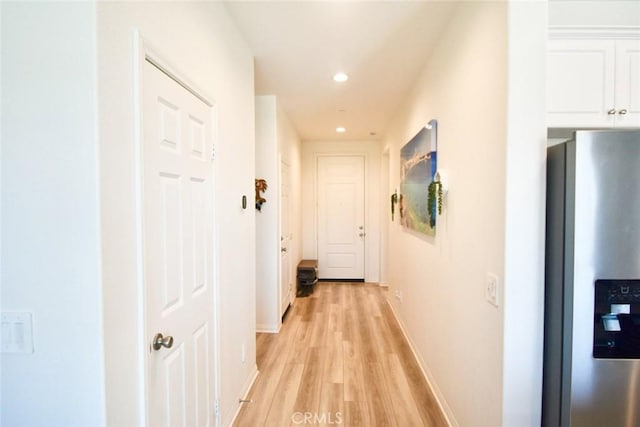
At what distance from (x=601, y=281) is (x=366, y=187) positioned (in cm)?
441

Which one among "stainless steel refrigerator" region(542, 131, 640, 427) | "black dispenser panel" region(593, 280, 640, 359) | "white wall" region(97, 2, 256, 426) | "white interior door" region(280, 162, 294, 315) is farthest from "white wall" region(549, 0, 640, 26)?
"white interior door" region(280, 162, 294, 315)

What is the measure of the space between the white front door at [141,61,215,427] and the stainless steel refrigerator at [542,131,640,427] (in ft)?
5.28

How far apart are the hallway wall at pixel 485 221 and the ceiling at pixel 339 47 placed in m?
0.25

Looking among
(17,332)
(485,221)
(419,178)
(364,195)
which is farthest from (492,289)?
(364,195)

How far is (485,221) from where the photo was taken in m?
1.45

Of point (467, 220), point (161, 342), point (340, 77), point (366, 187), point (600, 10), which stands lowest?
point (161, 342)

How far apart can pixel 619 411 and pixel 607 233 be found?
0.71 m

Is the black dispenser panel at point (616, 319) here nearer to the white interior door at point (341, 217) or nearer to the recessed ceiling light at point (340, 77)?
the recessed ceiling light at point (340, 77)

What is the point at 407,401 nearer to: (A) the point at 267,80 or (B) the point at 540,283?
(B) the point at 540,283

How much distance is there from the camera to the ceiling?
183 cm

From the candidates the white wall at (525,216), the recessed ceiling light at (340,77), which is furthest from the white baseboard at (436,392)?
the recessed ceiling light at (340,77)

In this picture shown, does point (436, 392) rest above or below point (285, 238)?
below

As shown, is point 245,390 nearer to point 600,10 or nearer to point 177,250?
point 177,250

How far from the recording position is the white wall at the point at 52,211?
82 centimetres
